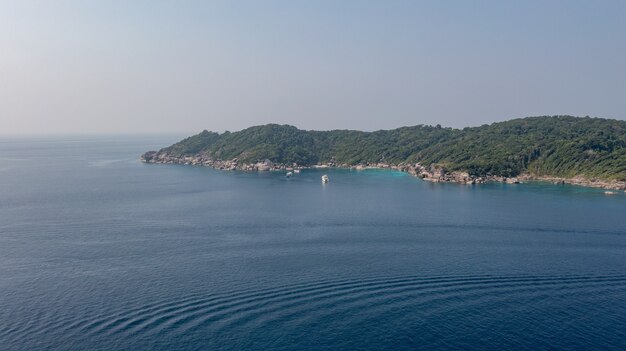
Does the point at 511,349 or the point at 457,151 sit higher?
the point at 457,151

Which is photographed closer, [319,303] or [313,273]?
[319,303]

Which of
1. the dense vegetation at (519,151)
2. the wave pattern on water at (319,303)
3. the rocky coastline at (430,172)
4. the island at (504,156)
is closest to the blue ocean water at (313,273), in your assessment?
the wave pattern on water at (319,303)

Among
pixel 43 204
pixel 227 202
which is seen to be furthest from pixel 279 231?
pixel 43 204

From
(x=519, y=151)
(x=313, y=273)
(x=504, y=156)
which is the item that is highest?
(x=519, y=151)

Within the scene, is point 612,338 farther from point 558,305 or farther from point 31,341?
point 31,341

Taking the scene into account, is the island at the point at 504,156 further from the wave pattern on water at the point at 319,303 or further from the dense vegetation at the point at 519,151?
the wave pattern on water at the point at 319,303

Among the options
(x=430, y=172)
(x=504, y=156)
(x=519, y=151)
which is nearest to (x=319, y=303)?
(x=430, y=172)

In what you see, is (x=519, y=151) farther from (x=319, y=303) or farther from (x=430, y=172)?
(x=319, y=303)

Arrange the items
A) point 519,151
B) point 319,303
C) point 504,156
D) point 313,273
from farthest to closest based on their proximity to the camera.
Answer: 1. point 519,151
2. point 504,156
3. point 313,273
4. point 319,303
